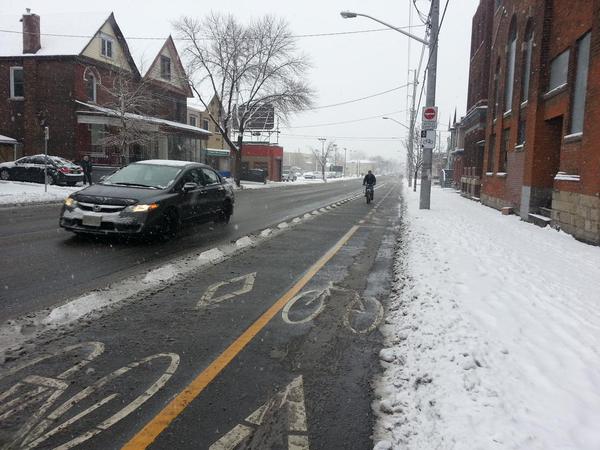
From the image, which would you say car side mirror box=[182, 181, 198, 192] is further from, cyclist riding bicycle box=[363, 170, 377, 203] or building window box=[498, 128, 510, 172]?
building window box=[498, 128, 510, 172]

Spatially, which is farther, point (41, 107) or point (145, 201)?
point (41, 107)

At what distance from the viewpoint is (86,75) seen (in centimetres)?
3031

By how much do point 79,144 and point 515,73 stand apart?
2465 cm

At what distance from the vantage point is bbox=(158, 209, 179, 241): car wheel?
8.95m

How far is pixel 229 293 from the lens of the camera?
585 centimetres

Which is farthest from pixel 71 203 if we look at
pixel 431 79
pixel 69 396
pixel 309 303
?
pixel 431 79

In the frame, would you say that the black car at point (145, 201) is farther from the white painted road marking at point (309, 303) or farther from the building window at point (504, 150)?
the building window at point (504, 150)

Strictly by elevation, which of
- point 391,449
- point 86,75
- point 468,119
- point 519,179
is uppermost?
point 86,75

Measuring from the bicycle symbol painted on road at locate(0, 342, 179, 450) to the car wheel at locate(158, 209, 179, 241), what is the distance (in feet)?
16.8

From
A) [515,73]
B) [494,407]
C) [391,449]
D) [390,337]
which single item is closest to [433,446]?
[391,449]

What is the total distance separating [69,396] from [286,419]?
1.46m

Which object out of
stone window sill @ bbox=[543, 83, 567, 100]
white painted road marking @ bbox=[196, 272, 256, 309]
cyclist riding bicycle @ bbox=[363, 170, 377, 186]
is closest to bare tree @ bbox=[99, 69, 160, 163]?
cyclist riding bicycle @ bbox=[363, 170, 377, 186]

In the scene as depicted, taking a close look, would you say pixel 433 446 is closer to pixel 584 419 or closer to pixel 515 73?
pixel 584 419

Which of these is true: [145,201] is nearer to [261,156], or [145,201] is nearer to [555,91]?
[555,91]
